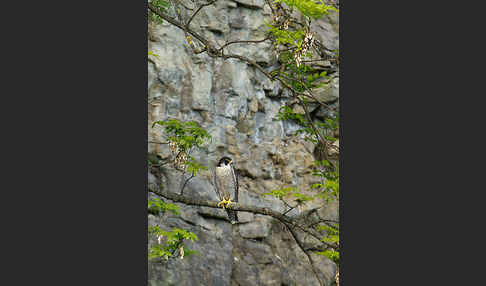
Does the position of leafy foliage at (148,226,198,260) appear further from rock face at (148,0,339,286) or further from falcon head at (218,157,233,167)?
falcon head at (218,157,233,167)

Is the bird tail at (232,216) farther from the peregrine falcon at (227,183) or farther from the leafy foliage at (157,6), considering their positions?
the leafy foliage at (157,6)

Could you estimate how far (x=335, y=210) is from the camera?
356 cm

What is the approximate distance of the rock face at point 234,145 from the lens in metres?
3.44

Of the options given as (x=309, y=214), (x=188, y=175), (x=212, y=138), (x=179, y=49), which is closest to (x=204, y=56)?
(x=179, y=49)

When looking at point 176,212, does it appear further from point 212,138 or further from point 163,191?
point 212,138

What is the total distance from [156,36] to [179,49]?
0.21 metres

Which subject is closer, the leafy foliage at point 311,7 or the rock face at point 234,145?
the rock face at point 234,145

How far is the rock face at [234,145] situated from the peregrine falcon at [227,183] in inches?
2.1

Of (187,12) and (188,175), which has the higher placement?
(187,12)

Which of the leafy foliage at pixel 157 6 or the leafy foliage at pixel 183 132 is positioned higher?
the leafy foliage at pixel 157 6

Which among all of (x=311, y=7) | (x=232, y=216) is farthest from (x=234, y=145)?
(x=311, y=7)

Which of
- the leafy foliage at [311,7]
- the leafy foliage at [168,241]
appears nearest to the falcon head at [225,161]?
the leafy foliage at [168,241]

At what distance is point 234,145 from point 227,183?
315mm

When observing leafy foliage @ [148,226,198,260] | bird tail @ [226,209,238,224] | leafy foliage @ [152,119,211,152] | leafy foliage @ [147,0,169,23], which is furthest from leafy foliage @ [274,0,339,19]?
leafy foliage @ [148,226,198,260]
